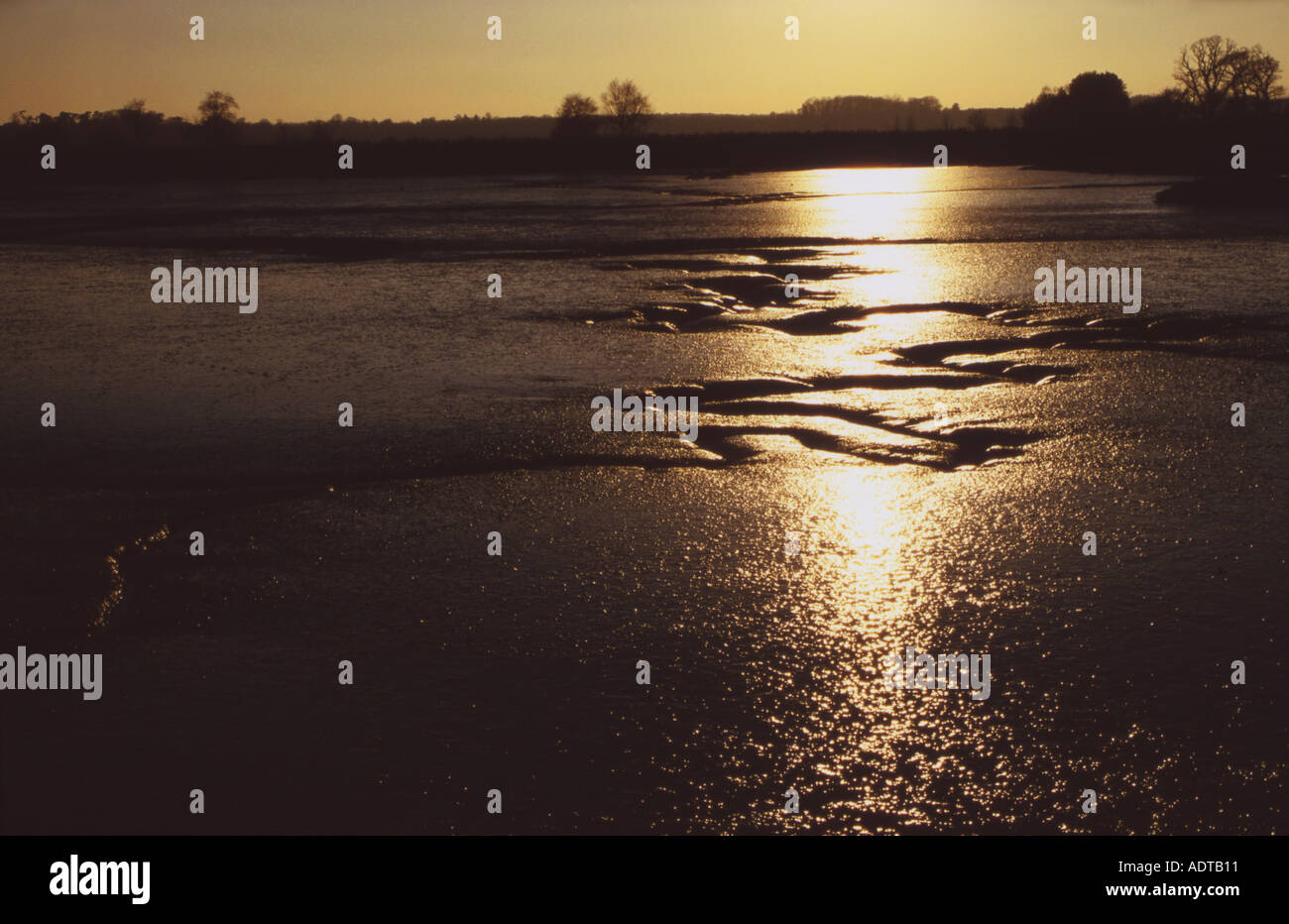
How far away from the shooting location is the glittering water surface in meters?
3.70

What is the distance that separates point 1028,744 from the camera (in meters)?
3.88

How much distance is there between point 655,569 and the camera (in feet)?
17.8

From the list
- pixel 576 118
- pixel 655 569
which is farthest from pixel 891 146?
pixel 655 569

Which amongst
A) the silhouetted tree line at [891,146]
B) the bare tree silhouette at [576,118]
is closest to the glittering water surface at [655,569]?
the silhouetted tree line at [891,146]

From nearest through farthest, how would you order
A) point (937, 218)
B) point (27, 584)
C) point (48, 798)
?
1. point (48, 798)
2. point (27, 584)
3. point (937, 218)

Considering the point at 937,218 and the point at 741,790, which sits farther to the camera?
the point at 937,218

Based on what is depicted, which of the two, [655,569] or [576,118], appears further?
[576,118]

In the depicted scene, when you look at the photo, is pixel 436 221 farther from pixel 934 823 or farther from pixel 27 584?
pixel 934 823

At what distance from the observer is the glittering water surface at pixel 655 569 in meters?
3.70

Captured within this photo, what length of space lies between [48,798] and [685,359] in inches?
282

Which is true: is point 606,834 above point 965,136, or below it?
below

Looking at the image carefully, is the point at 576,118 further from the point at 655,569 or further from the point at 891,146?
the point at 655,569

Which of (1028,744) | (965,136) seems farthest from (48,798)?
(965,136)

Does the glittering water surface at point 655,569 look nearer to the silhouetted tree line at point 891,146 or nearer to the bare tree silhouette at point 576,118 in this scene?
the silhouetted tree line at point 891,146
